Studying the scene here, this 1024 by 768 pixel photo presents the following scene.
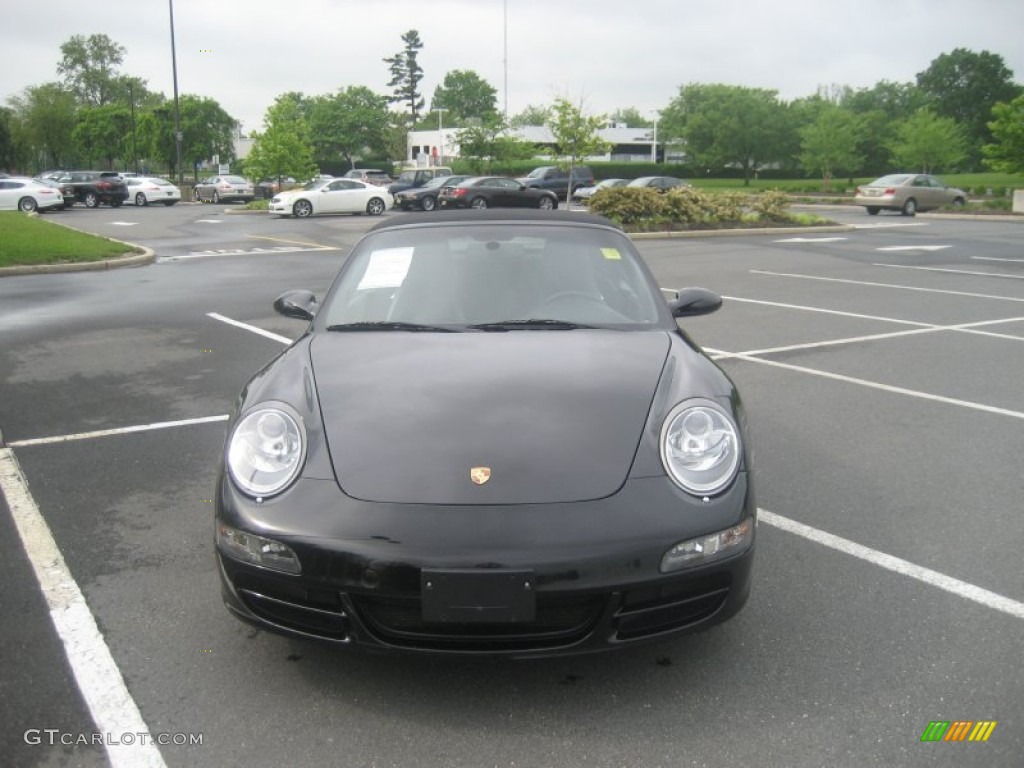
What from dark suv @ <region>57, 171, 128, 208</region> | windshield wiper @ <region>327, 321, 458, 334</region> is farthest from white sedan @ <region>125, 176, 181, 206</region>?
Answer: windshield wiper @ <region>327, 321, 458, 334</region>

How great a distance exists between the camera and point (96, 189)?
4041cm

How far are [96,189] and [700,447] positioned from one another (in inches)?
1690

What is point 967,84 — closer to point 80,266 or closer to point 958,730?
point 80,266

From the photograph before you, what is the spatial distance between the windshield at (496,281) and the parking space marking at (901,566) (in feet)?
3.76

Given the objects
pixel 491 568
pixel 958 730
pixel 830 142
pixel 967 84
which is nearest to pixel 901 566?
pixel 958 730

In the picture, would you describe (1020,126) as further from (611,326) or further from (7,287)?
(611,326)

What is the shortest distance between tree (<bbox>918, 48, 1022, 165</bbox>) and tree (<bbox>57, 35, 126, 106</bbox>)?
92177 millimetres

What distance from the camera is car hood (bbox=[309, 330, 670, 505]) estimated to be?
2736 mm

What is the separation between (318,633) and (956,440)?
4.37 meters

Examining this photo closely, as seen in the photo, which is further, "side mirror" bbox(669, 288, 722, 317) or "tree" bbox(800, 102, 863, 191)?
"tree" bbox(800, 102, 863, 191)

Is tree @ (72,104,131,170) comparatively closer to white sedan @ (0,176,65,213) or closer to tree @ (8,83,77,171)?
tree @ (8,83,77,171)

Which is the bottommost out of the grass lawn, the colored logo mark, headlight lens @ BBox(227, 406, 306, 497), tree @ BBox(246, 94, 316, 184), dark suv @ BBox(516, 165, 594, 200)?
the colored logo mark

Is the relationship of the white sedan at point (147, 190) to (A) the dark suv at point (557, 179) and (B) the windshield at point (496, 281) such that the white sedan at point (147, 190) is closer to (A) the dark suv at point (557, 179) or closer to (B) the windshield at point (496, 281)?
(A) the dark suv at point (557, 179)

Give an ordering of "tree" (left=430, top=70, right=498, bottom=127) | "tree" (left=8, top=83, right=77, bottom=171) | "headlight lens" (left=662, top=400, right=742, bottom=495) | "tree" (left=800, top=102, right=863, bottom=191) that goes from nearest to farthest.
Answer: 1. "headlight lens" (left=662, top=400, right=742, bottom=495)
2. "tree" (left=800, top=102, right=863, bottom=191)
3. "tree" (left=8, top=83, right=77, bottom=171)
4. "tree" (left=430, top=70, right=498, bottom=127)
